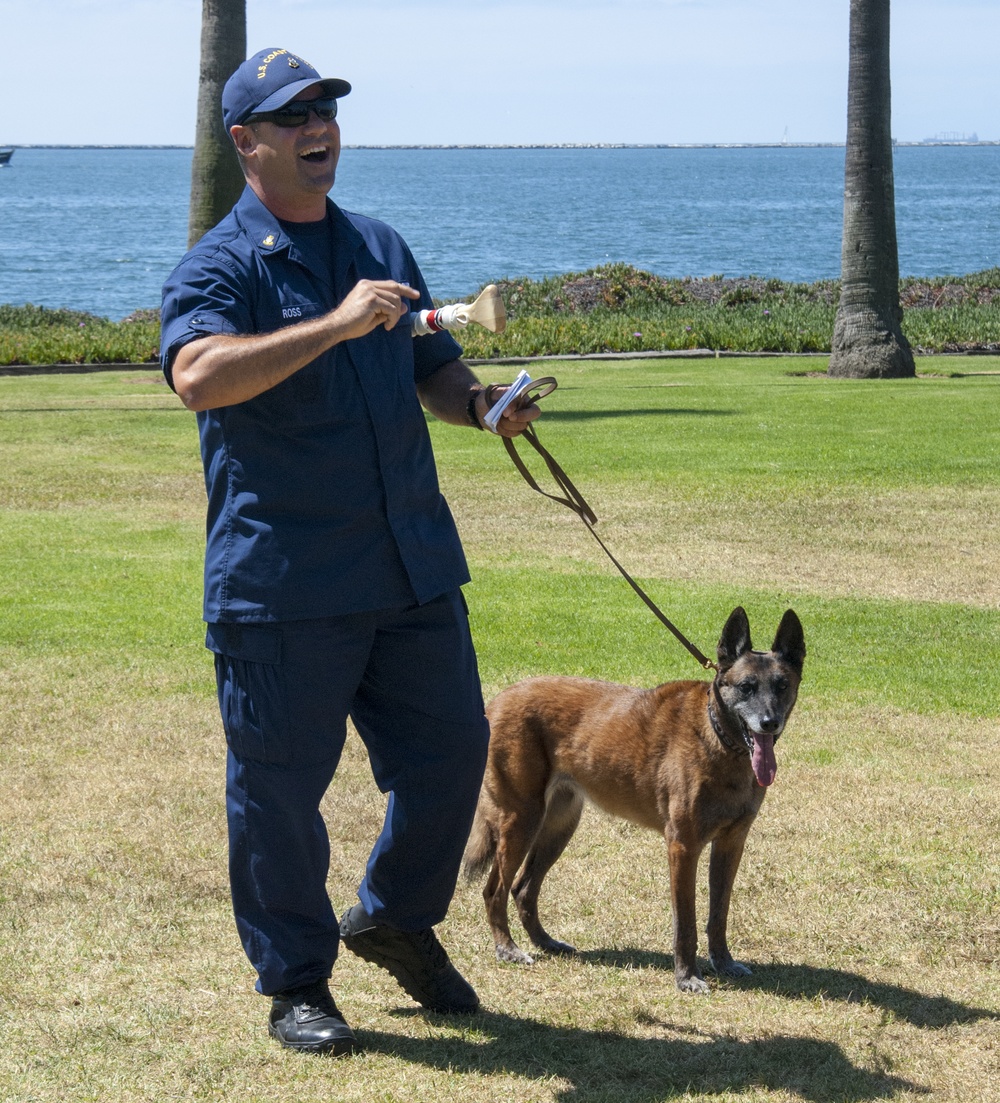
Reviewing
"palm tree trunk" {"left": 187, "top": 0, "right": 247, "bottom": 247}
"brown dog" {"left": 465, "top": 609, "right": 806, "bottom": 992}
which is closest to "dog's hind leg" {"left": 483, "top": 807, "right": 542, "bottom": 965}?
"brown dog" {"left": 465, "top": 609, "right": 806, "bottom": 992}

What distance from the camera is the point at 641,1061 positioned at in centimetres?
401

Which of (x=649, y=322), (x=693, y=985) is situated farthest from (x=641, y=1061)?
(x=649, y=322)

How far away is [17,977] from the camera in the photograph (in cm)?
451

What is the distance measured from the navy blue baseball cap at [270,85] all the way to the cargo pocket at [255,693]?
1311mm

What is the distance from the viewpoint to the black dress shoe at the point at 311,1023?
397 cm

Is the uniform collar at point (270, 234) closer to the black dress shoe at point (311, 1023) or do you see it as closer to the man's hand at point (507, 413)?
the man's hand at point (507, 413)

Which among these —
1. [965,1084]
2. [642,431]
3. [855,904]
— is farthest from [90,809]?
[642,431]

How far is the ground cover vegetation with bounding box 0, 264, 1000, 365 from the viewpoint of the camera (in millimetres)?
23094

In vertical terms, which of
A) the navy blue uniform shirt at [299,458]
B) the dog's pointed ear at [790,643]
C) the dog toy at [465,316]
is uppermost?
the dog toy at [465,316]

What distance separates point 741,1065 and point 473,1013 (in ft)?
2.62

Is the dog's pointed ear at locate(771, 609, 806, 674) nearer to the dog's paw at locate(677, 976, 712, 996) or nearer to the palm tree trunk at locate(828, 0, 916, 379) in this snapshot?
the dog's paw at locate(677, 976, 712, 996)

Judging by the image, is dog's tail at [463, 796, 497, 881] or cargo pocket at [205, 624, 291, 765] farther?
dog's tail at [463, 796, 497, 881]

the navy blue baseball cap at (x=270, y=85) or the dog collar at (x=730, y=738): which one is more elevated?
the navy blue baseball cap at (x=270, y=85)

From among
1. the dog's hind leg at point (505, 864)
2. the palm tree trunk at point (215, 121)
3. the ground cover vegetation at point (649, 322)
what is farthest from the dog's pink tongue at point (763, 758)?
the ground cover vegetation at point (649, 322)
